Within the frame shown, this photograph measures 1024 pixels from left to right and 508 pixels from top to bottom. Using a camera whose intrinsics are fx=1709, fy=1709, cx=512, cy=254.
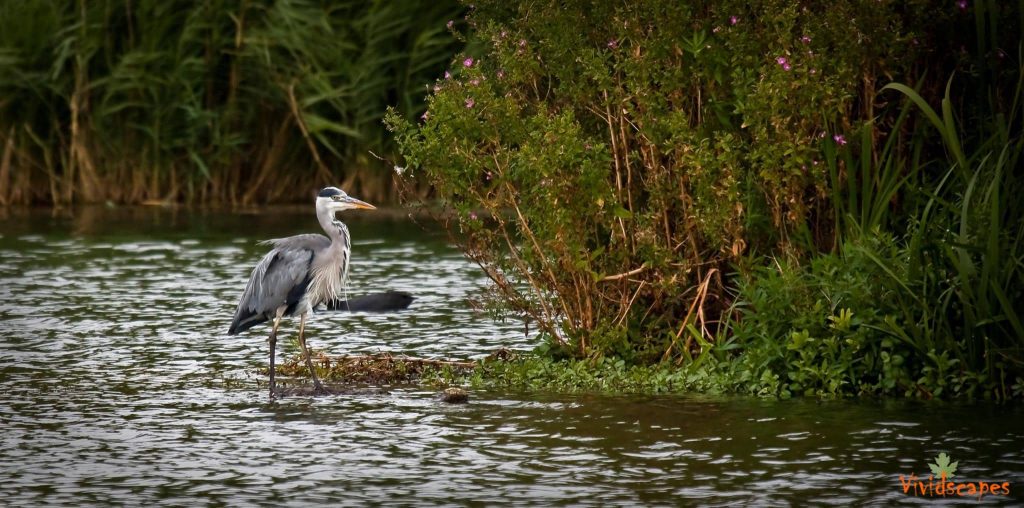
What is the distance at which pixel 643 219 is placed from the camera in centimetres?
979

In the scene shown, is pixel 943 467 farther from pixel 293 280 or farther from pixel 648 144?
pixel 293 280

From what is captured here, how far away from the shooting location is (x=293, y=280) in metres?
10.1

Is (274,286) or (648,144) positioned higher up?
(648,144)

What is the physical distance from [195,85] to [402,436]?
12180 mm

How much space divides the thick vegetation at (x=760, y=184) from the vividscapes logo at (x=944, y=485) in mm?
1637

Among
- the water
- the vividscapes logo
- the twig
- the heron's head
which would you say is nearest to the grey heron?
the heron's head

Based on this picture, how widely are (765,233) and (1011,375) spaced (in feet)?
5.46

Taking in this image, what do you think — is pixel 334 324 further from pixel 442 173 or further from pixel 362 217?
pixel 362 217

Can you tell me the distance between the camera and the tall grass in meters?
19.5

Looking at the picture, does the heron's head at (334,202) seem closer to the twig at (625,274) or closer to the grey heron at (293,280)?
the grey heron at (293,280)

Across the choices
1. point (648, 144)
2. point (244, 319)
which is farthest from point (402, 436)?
point (648, 144)

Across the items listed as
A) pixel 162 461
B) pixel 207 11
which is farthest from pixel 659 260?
pixel 207 11

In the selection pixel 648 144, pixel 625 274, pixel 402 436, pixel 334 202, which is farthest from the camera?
pixel 334 202

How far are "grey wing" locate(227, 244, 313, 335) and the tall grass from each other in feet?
29.7
